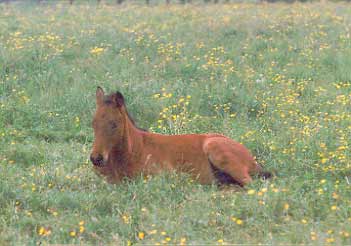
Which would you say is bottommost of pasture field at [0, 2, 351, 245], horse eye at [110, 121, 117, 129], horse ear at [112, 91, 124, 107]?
pasture field at [0, 2, 351, 245]

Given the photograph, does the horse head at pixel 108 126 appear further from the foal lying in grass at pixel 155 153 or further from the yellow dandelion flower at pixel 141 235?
the yellow dandelion flower at pixel 141 235

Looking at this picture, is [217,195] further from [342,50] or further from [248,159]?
[342,50]

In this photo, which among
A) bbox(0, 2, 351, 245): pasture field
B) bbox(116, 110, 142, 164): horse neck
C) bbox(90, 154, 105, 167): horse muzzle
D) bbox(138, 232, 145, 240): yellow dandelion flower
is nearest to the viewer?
bbox(138, 232, 145, 240): yellow dandelion flower

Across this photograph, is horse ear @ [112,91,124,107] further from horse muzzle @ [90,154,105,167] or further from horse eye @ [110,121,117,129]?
horse muzzle @ [90,154,105,167]

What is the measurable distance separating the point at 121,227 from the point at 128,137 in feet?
5.83

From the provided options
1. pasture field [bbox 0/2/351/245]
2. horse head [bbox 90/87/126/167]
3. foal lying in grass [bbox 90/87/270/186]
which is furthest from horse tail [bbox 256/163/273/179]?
horse head [bbox 90/87/126/167]

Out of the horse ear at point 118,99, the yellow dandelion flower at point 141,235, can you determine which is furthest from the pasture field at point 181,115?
the horse ear at point 118,99

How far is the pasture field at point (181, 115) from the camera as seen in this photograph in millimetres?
6238

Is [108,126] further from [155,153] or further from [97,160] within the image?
[155,153]

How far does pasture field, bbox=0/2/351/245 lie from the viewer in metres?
6.24

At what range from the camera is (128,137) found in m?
7.81

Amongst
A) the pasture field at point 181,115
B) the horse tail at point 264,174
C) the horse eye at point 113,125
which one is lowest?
the horse tail at point 264,174

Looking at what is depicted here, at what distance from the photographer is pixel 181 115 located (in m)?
10.3

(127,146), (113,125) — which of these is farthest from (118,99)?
(127,146)
